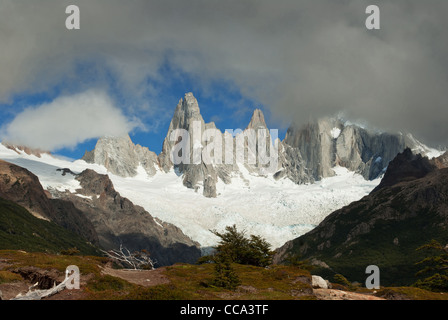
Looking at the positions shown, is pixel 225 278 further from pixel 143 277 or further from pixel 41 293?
pixel 41 293

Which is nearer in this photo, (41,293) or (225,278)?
(41,293)

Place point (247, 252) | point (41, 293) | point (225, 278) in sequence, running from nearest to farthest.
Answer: point (41, 293) < point (225, 278) < point (247, 252)

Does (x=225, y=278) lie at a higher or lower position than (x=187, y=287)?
higher

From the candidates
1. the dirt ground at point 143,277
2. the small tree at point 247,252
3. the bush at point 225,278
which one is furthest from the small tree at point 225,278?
the small tree at point 247,252

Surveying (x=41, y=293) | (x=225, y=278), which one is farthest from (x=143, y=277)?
(x=41, y=293)

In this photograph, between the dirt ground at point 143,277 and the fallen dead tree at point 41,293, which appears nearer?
the fallen dead tree at point 41,293

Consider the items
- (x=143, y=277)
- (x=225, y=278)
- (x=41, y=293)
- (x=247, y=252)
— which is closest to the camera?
(x=41, y=293)

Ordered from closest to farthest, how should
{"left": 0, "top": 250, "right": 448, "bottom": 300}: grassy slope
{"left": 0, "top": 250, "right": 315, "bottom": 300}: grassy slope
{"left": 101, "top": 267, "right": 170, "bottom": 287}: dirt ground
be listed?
1. {"left": 0, "top": 250, "right": 315, "bottom": 300}: grassy slope
2. {"left": 0, "top": 250, "right": 448, "bottom": 300}: grassy slope
3. {"left": 101, "top": 267, "right": 170, "bottom": 287}: dirt ground

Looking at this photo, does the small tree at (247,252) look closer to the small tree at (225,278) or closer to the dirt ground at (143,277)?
the dirt ground at (143,277)

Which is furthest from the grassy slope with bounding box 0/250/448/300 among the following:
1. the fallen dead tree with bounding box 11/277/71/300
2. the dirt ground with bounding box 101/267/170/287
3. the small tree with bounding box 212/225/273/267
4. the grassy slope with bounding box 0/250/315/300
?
the small tree with bounding box 212/225/273/267

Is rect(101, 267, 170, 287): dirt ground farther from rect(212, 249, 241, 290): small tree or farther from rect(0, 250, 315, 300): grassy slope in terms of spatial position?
rect(212, 249, 241, 290): small tree

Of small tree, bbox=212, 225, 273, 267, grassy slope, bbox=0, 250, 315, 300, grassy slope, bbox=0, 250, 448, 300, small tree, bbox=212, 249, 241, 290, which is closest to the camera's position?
grassy slope, bbox=0, 250, 315, 300
